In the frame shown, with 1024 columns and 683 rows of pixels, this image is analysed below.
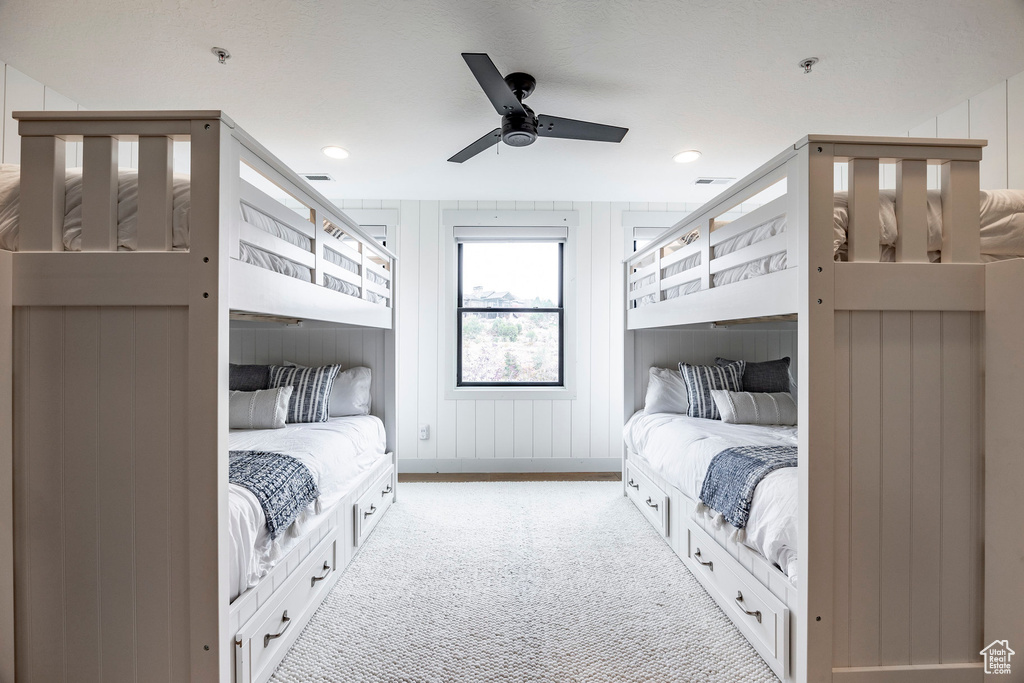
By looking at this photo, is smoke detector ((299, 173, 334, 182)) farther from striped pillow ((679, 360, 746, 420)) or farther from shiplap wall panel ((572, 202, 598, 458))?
striped pillow ((679, 360, 746, 420))

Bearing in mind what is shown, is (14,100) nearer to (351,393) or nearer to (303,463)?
(303,463)

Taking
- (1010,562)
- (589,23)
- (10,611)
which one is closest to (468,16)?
(589,23)

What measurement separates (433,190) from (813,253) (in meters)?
2.93

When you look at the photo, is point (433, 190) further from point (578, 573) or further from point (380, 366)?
point (578, 573)

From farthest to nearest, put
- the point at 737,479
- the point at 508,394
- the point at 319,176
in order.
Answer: the point at 508,394
the point at 319,176
the point at 737,479

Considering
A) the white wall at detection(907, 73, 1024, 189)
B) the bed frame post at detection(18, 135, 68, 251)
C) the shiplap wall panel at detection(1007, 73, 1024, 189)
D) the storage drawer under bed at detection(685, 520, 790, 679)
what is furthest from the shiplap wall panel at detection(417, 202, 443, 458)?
the shiplap wall panel at detection(1007, 73, 1024, 189)

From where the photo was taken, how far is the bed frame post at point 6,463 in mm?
1185

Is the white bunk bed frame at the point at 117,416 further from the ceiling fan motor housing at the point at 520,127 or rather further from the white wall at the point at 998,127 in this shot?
the white wall at the point at 998,127

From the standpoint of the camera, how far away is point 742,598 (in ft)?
5.53

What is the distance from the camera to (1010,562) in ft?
4.17

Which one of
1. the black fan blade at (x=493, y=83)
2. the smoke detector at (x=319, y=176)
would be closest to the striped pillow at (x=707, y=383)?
the black fan blade at (x=493, y=83)

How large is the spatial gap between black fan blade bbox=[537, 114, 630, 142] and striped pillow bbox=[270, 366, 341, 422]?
6.57 feet

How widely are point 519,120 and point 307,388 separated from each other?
6.74 feet

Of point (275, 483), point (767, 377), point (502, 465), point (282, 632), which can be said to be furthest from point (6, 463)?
point (767, 377)
